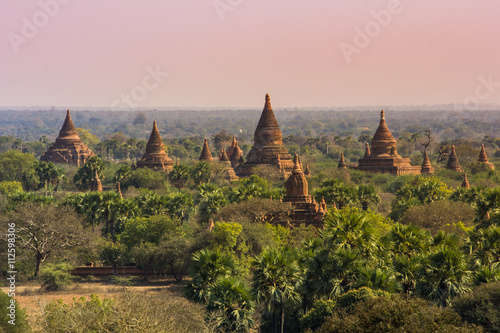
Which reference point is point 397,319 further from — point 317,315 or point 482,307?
point 317,315

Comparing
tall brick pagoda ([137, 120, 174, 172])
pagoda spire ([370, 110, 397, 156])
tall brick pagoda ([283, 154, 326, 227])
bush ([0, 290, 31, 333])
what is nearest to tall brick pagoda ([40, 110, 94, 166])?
tall brick pagoda ([137, 120, 174, 172])

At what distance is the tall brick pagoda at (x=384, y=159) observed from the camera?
3420 inches

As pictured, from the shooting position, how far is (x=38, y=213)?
45031 mm

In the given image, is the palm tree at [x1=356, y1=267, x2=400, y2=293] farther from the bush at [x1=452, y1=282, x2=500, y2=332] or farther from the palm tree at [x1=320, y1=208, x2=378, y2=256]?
the bush at [x1=452, y1=282, x2=500, y2=332]

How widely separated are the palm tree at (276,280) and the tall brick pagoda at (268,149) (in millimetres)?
52729

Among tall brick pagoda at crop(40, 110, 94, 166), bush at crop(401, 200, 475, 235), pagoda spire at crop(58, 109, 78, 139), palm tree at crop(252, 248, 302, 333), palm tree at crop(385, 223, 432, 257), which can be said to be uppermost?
palm tree at crop(385, 223, 432, 257)

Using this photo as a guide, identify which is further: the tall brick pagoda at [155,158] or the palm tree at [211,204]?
the tall brick pagoda at [155,158]

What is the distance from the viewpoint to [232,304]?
28.7 metres

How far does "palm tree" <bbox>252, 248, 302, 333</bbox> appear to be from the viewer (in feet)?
94.4

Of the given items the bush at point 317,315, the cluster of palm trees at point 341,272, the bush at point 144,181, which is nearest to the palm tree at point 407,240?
the cluster of palm trees at point 341,272

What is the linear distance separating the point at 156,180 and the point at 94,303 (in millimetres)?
56323

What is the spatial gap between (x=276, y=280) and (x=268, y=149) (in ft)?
178

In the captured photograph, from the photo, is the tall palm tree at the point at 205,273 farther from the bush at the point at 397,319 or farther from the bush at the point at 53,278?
A: the bush at the point at 53,278

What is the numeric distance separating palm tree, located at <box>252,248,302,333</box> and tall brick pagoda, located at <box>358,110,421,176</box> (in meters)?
58.7
